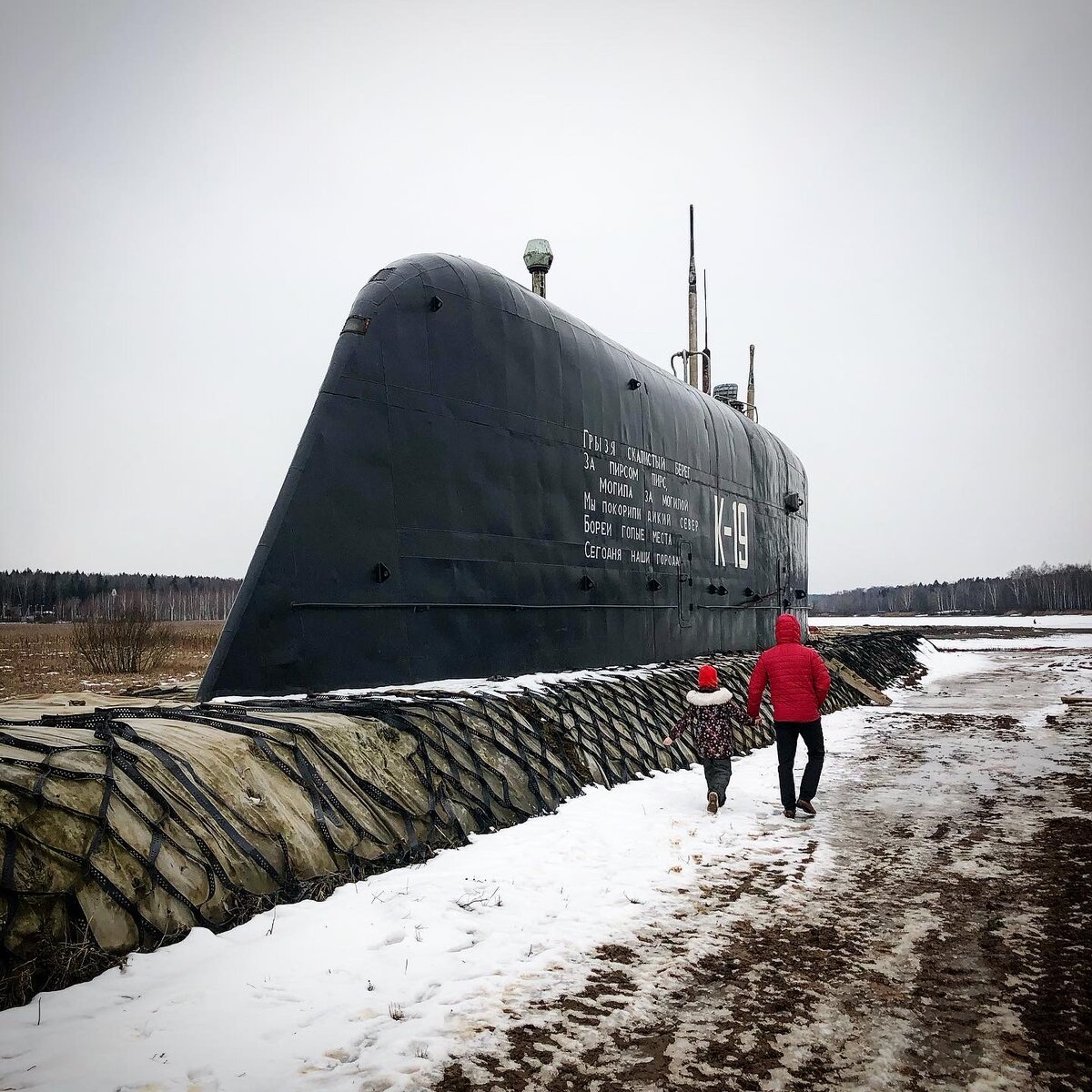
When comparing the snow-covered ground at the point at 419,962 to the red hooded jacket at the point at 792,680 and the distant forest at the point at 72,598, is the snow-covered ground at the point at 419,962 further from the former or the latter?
the distant forest at the point at 72,598

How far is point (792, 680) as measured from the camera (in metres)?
7.43

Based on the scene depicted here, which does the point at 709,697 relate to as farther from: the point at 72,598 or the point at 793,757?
the point at 72,598

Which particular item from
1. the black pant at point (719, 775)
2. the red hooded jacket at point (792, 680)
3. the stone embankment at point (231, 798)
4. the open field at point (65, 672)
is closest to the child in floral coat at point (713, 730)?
the black pant at point (719, 775)

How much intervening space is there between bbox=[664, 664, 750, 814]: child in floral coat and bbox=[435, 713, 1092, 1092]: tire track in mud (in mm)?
691

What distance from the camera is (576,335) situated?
352 inches

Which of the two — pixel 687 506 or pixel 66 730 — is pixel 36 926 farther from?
pixel 687 506

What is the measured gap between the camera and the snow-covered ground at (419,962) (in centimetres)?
297

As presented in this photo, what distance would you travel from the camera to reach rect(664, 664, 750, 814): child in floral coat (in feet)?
24.2

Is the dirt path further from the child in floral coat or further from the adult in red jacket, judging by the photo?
the child in floral coat

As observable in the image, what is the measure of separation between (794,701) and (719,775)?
0.97 m

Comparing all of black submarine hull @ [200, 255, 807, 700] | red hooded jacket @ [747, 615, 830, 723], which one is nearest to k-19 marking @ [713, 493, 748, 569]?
black submarine hull @ [200, 255, 807, 700]

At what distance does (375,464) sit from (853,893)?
4.52m

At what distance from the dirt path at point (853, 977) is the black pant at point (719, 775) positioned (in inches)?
26.9

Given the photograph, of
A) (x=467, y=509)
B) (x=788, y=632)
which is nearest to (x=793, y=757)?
Answer: (x=788, y=632)
